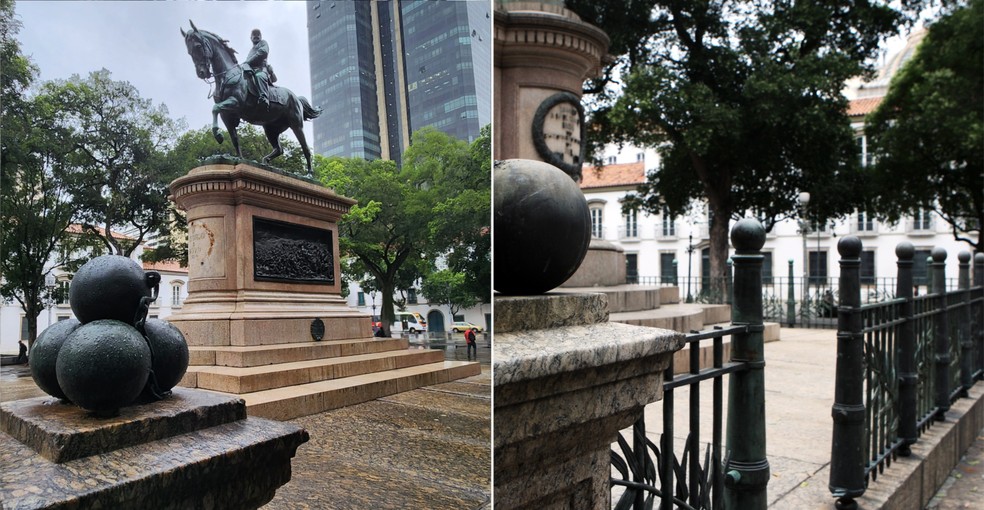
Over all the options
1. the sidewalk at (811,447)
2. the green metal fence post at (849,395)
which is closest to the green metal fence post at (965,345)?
the sidewalk at (811,447)

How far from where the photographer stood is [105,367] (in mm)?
963

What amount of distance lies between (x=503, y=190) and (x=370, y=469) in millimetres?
539

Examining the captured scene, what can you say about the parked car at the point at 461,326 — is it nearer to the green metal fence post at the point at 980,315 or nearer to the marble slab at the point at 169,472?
the marble slab at the point at 169,472

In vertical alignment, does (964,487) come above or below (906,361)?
below

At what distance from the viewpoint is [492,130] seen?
1210 mm

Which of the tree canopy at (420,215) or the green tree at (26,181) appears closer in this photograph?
the green tree at (26,181)

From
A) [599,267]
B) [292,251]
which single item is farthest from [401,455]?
[599,267]

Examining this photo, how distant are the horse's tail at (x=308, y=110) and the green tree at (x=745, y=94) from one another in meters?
13.4

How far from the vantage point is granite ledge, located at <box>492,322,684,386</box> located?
1.10 m

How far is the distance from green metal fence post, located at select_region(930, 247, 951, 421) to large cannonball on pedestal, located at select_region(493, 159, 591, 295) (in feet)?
14.6

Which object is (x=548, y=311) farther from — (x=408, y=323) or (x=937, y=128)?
(x=937, y=128)

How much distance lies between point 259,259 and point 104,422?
33 cm

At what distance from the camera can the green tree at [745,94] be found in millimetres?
15711

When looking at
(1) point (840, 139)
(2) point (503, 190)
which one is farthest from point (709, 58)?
(2) point (503, 190)
